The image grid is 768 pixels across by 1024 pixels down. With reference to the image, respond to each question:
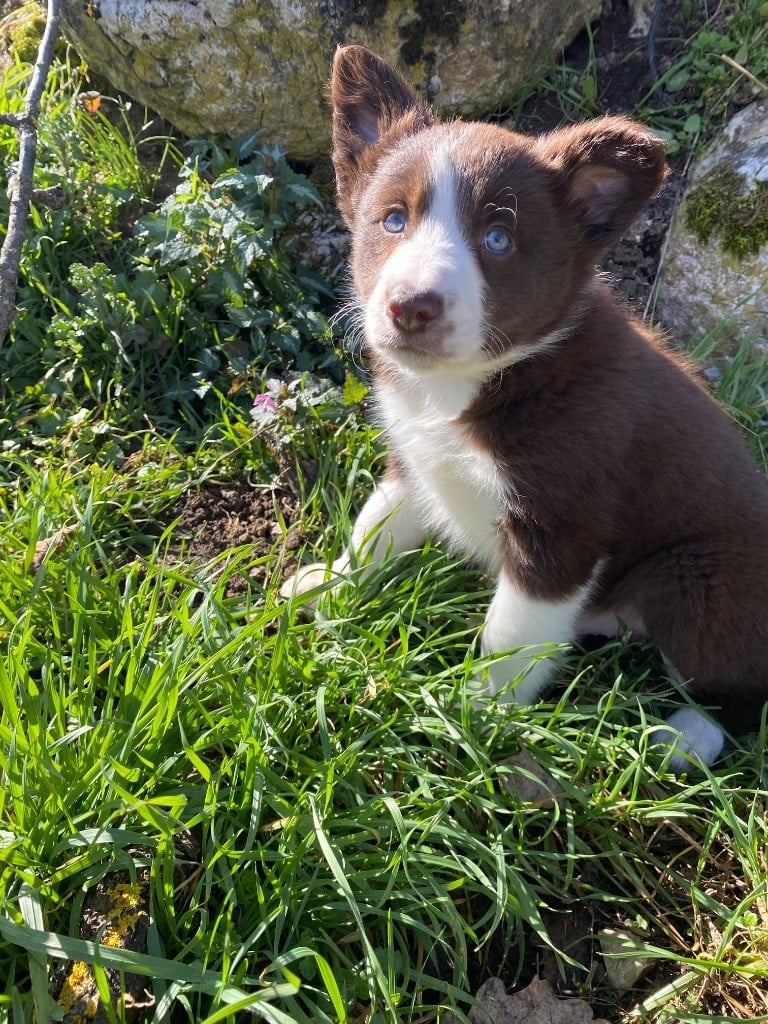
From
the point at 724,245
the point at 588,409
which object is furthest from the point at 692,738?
the point at 724,245

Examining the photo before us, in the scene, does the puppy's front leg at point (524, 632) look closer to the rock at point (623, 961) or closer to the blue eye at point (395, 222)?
the rock at point (623, 961)

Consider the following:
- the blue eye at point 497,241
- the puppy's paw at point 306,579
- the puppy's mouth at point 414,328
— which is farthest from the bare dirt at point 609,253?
the blue eye at point 497,241

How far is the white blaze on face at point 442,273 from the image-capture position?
203 cm

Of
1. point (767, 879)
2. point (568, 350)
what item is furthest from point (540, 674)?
point (568, 350)

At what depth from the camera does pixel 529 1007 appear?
205cm

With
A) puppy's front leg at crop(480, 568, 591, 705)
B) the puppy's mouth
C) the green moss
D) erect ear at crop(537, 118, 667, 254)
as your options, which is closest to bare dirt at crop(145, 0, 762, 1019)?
puppy's front leg at crop(480, 568, 591, 705)

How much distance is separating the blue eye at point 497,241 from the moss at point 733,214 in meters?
1.88

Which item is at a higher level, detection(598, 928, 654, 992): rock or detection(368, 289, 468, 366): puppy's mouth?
detection(368, 289, 468, 366): puppy's mouth

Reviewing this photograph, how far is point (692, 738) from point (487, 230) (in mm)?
1724

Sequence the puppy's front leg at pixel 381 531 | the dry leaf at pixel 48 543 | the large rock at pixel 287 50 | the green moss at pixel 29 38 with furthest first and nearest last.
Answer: the green moss at pixel 29 38 → the large rock at pixel 287 50 → the puppy's front leg at pixel 381 531 → the dry leaf at pixel 48 543

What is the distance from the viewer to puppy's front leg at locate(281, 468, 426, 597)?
9.45ft

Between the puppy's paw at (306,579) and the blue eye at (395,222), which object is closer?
the blue eye at (395,222)

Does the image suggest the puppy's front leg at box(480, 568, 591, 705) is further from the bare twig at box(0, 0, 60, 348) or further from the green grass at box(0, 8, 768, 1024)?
the bare twig at box(0, 0, 60, 348)

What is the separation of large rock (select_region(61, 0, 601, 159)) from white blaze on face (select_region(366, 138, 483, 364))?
5.73ft
